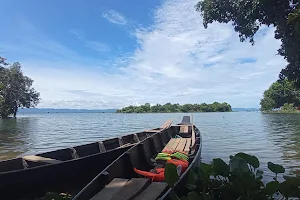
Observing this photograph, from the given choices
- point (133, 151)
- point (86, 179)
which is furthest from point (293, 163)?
point (86, 179)

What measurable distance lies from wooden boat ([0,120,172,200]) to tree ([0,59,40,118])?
4678cm

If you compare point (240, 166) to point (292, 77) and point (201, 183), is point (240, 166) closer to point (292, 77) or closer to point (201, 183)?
point (201, 183)

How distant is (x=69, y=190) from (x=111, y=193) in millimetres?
3720

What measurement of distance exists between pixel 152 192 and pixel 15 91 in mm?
58893

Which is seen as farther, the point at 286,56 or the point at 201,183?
the point at 286,56

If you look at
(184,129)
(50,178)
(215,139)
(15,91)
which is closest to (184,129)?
(184,129)

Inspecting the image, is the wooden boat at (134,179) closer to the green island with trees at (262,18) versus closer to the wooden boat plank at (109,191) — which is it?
the wooden boat plank at (109,191)

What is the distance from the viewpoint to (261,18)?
11.9 metres

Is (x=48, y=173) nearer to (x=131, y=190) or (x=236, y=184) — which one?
(x=131, y=190)

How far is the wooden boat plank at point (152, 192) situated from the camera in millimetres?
3164

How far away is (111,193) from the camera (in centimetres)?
325

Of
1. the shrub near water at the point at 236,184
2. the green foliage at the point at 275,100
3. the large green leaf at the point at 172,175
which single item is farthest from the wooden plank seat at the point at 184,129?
the green foliage at the point at 275,100

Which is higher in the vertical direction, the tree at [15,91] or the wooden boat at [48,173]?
the tree at [15,91]

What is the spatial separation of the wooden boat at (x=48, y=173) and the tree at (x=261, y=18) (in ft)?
26.8
